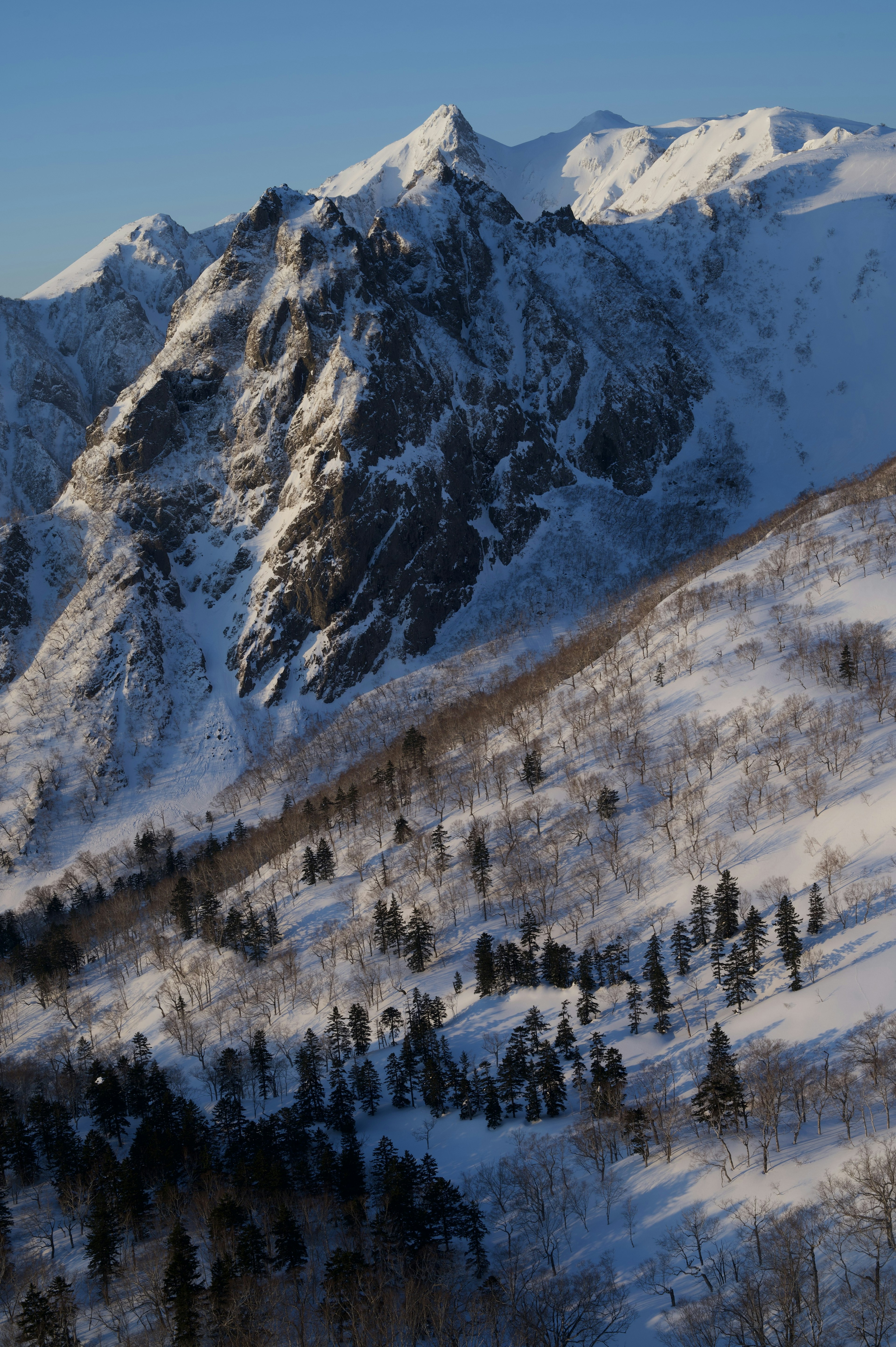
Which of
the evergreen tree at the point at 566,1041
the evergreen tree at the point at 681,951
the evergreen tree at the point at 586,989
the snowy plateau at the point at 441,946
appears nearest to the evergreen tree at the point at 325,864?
the snowy plateau at the point at 441,946

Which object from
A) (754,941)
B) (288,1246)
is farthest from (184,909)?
(754,941)

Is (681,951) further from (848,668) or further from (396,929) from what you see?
(848,668)

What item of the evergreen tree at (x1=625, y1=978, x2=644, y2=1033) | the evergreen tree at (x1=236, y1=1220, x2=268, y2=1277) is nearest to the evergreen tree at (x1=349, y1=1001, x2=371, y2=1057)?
the evergreen tree at (x1=625, y1=978, x2=644, y2=1033)

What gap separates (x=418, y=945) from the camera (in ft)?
301

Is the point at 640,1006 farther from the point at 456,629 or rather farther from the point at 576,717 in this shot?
the point at 456,629

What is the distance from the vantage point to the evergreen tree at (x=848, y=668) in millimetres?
104688

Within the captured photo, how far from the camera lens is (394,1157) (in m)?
64.4

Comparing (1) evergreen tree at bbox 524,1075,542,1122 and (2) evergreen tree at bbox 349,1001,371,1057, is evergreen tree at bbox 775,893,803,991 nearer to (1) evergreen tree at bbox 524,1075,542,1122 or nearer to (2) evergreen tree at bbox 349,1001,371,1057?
(1) evergreen tree at bbox 524,1075,542,1122

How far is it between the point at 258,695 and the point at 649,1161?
442 ft

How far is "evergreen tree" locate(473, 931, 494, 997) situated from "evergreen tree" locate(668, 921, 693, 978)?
17.2 meters

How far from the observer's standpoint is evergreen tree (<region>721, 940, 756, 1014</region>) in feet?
229

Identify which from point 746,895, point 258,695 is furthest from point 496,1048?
point 258,695

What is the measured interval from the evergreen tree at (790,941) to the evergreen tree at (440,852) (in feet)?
132

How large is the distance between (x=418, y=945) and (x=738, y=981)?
3413 centimetres
